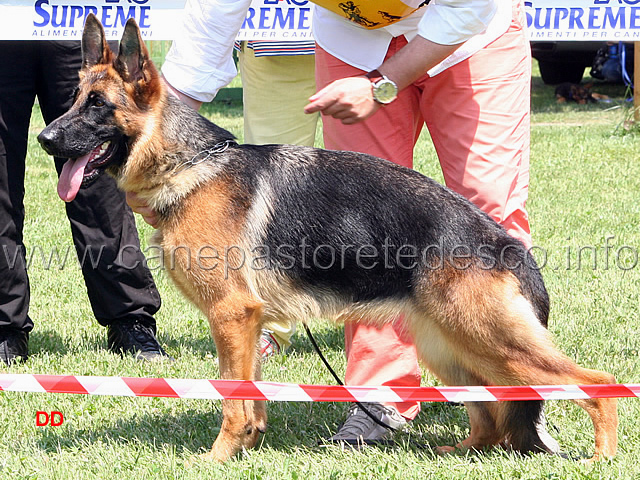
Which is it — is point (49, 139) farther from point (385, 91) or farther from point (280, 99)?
point (280, 99)

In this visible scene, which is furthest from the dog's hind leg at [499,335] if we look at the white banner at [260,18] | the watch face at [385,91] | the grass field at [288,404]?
the white banner at [260,18]

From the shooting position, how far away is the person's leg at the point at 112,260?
435cm

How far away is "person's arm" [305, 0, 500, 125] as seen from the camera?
9.46ft

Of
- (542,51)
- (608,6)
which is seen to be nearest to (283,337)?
(608,6)

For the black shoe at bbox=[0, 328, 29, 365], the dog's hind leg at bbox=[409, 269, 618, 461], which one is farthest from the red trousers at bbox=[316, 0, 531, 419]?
the black shoe at bbox=[0, 328, 29, 365]

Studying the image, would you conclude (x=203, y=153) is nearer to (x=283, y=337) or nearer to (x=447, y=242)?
(x=447, y=242)

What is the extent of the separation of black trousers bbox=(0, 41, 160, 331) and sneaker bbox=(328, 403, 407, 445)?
1.63 metres

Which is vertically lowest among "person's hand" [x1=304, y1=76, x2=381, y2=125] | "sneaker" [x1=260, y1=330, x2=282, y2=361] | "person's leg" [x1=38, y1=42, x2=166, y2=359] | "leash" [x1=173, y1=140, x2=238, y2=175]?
"sneaker" [x1=260, y1=330, x2=282, y2=361]

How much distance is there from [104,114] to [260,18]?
146 inches

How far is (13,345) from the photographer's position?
4.30m

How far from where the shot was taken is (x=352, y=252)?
299 centimetres

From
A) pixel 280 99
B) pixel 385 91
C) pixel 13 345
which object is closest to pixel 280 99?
pixel 280 99

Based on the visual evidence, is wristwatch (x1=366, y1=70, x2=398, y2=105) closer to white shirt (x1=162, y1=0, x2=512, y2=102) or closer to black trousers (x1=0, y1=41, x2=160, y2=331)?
white shirt (x1=162, y1=0, x2=512, y2=102)

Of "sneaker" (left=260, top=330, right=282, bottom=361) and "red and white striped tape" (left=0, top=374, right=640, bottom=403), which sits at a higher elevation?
"red and white striped tape" (left=0, top=374, right=640, bottom=403)
